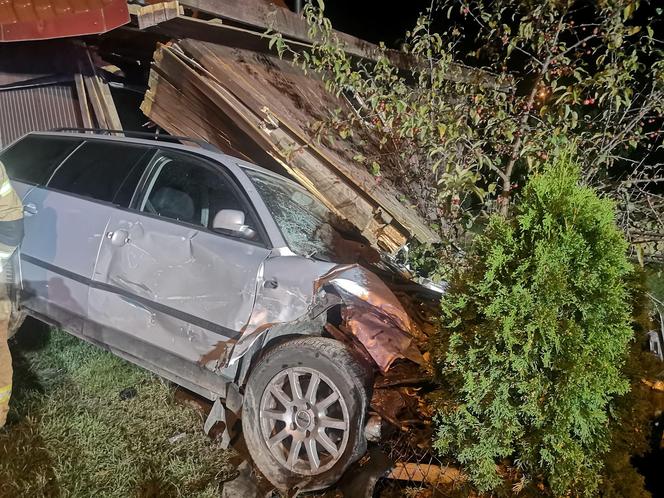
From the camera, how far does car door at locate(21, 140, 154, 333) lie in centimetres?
348

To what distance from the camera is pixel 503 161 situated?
4793 mm

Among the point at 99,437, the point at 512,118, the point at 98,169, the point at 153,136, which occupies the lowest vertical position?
the point at 99,437

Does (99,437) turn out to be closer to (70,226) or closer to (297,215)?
(70,226)

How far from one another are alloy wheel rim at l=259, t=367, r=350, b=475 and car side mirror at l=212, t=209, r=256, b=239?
2.94ft

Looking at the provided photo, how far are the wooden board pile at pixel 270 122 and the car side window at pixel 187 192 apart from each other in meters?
0.93

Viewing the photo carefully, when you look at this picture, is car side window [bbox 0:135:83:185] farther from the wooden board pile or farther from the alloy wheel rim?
the alloy wheel rim

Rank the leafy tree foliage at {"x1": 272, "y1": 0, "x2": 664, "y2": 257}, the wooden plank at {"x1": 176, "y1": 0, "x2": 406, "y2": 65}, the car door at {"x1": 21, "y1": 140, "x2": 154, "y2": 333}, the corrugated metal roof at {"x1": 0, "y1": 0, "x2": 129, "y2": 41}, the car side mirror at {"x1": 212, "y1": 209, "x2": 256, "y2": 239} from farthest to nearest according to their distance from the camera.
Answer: the wooden plank at {"x1": 176, "y1": 0, "x2": 406, "y2": 65}
the corrugated metal roof at {"x1": 0, "y1": 0, "x2": 129, "y2": 41}
the leafy tree foliage at {"x1": 272, "y1": 0, "x2": 664, "y2": 257}
the car door at {"x1": 21, "y1": 140, "x2": 154, "y2": 333}
the car side mirror at {"x1": 212, "y1": 209, "x2": 256, "y2": 239}

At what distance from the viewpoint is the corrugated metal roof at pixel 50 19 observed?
4391 mm

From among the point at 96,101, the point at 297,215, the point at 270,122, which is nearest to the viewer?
the point at 297,215

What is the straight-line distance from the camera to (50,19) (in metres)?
4.49

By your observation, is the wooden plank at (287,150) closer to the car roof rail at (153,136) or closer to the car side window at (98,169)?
the car roof rail at (153,136)

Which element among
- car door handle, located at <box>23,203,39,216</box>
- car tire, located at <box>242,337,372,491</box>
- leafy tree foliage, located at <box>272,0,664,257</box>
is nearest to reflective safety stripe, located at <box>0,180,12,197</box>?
car door handle, located at <box>23,203,39,216</box>

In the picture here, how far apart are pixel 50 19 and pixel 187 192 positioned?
2.46 meters

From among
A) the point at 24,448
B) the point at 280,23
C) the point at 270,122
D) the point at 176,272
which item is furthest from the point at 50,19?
the point at 24,448
